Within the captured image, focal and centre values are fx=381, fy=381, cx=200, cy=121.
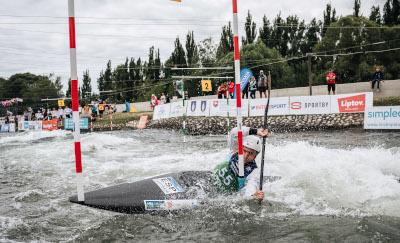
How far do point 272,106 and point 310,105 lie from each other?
7.04 feet

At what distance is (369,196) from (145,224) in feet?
11.0

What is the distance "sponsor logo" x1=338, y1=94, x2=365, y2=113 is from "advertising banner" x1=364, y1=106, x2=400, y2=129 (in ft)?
2.38

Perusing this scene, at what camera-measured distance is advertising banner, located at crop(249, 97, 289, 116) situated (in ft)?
71.1

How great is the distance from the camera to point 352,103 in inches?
787

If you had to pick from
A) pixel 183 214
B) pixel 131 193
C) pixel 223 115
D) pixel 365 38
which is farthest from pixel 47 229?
pixel 365 38

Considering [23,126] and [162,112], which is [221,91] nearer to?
[162,112]

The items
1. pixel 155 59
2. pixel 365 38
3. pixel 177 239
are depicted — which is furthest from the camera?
pixel 155 59

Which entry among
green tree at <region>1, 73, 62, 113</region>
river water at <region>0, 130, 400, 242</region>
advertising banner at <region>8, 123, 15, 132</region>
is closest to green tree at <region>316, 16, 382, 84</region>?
river water at <region>0, 130, 400, 242</region>

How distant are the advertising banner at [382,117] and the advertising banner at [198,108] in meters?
9.56

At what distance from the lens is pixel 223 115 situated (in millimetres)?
23438

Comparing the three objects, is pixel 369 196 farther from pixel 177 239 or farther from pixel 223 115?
pixel 223 115

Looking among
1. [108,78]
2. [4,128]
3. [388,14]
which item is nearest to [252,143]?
[4,128]

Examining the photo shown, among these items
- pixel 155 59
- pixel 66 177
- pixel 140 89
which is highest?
pixel 155 59

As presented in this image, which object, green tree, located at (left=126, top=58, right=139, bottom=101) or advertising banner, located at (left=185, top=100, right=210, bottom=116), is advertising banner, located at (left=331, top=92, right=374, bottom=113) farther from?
green tree, located at (left=126, top=58, right=139, bottom=101)
